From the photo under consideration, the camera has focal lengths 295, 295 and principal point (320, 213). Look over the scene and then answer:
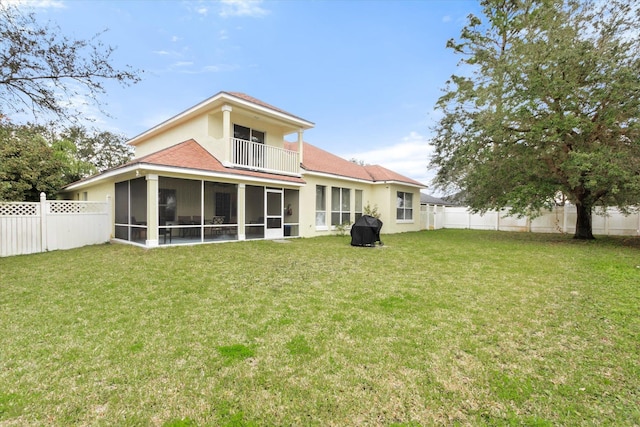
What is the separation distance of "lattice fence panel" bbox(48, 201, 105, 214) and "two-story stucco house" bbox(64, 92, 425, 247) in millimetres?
640

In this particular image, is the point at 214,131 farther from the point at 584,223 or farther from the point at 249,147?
the point at 584,223

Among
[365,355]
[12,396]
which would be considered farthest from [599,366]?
[12,396]

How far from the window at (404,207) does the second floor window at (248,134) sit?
9.25 metres

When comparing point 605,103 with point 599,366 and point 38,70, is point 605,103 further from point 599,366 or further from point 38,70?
point 38,70

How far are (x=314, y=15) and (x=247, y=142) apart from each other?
5901 mm

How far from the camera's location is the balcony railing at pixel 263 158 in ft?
39.3

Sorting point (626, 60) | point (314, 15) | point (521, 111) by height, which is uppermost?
point (314, 15)

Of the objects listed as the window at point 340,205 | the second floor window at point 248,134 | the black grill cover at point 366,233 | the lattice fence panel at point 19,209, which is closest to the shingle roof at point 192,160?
the second floor window at point 248,134

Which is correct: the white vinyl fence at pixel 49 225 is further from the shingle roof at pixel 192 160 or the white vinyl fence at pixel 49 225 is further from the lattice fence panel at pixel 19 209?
the shingle roof at pixel 192 160

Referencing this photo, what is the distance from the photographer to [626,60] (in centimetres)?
1051

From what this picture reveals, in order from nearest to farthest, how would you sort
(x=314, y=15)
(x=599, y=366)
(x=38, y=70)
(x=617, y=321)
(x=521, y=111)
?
1. (x=599, y=366)
2. (x=617, y=321)
3. (x=38, y=70)
4. (x=521, y=111)
5. (x=314, y=15)

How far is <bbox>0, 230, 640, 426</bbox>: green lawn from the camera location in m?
2.22

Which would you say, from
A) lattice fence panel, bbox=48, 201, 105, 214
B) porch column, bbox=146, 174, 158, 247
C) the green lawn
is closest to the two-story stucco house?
porch column, bbox=146, 174, 158, 247

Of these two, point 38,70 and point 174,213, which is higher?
point 38,70
